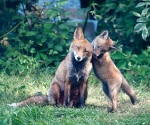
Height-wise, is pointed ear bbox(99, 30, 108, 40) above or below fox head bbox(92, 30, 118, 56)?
above

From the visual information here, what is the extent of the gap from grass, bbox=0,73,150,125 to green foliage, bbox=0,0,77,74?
16.6 inches

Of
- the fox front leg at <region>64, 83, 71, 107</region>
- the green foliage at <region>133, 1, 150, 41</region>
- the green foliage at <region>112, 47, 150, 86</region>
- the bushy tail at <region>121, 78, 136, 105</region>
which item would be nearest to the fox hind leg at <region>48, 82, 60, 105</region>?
the fox front leg at <region>64, 83, 71, 107</region>

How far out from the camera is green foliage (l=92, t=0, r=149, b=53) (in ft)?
30.9

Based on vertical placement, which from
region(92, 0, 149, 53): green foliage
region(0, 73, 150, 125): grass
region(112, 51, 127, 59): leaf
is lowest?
region(0, 73, 150, 125): grass

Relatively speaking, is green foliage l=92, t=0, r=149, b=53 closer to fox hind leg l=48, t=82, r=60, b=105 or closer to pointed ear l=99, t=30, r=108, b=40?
pointed ear l=99, t=30, r=108, b=40

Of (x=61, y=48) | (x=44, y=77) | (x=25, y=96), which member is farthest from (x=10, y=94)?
(x=61, y=48)

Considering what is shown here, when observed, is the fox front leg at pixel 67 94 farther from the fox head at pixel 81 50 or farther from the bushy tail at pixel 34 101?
the fox head at pixel 81 50

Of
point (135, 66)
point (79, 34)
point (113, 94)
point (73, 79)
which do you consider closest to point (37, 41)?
point (135, 66)

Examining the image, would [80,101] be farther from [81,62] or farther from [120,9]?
[120,9]

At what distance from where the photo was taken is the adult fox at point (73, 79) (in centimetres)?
672

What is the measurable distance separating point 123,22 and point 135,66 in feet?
5.04

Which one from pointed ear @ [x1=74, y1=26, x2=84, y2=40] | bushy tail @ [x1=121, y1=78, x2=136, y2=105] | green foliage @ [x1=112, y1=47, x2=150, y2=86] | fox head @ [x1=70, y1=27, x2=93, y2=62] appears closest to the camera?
fox head @ [x1=70, y1=27, x2=93, y2=62]

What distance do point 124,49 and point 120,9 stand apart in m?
0.99

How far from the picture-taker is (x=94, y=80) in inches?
332
